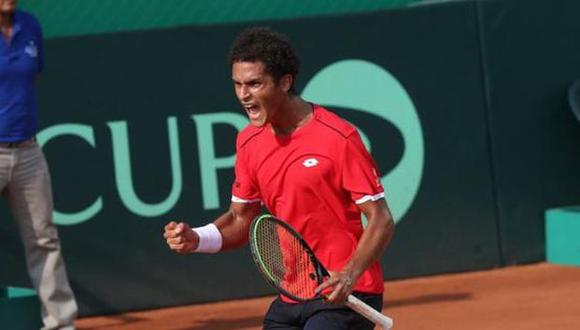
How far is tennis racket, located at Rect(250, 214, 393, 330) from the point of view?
15.7 ft

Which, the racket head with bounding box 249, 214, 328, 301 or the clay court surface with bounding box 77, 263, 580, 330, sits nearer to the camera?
the racket head with bounding box 249, 214, 328, 301

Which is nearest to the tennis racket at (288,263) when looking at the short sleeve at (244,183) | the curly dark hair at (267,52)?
the short sleeve at (244,183)

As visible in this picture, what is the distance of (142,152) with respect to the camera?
909 centimetres

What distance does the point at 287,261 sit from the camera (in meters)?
4.91

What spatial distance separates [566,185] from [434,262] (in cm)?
112

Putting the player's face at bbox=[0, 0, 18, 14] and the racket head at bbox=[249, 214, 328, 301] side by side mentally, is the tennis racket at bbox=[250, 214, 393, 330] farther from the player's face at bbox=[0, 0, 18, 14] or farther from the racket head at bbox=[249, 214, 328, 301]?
the player's face at bbox=[0, 0, 18, 14]

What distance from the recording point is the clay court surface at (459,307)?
8.27m

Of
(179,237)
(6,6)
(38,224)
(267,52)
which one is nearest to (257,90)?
(267,52)

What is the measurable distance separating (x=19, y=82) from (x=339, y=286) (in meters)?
3.72

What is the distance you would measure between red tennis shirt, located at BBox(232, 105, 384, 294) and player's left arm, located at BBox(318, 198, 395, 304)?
0.16 feet

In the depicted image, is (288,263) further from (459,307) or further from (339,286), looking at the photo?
(459,307)

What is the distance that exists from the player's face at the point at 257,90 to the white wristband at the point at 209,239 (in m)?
0.46

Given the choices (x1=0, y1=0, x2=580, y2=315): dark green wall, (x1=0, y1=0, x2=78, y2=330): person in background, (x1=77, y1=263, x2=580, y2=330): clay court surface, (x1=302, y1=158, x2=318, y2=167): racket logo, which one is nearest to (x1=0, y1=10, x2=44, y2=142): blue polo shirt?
(x1=0, y1=0, x2=78, y2=330): person in background

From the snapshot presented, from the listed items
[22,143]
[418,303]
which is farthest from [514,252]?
[22,143]
